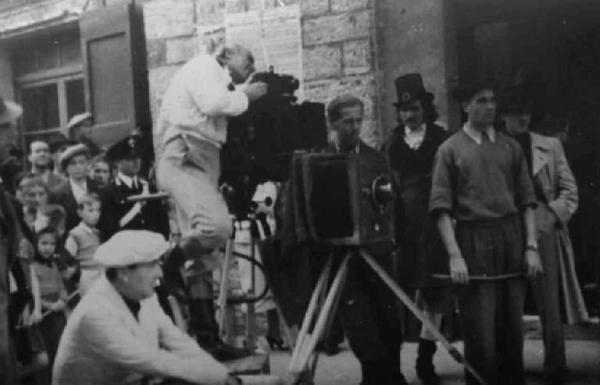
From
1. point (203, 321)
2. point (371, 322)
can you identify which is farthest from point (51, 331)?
point (371, 322)

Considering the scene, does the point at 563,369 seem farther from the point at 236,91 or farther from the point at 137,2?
the point at 137,2

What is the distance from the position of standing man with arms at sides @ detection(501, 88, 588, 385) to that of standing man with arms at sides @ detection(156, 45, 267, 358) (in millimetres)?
1657

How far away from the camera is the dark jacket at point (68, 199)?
7652mm

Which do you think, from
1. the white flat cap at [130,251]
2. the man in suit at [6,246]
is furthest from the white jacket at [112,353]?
the man in suit at [6,246]

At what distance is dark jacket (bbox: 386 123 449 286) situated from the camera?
6703 mm

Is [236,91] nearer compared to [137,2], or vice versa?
[236,91]

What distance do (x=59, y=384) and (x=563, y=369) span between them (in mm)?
2953

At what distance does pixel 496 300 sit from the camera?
5.57 m

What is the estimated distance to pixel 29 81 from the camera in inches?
470

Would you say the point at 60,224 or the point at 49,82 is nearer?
the point at 60,224

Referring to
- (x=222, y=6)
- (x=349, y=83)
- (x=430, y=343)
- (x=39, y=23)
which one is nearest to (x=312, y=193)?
(x=430, y=343)

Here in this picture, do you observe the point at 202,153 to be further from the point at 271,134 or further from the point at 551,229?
the point at 551,229

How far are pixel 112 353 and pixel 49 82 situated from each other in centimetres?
775

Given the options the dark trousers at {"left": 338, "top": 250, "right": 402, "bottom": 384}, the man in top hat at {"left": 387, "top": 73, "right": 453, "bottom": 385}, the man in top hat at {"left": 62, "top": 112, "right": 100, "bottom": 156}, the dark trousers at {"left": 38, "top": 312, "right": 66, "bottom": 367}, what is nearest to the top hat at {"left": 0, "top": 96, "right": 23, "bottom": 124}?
the dark trousers at {"left": 338, "top": 250, "right": 402, "bottom": 384}
